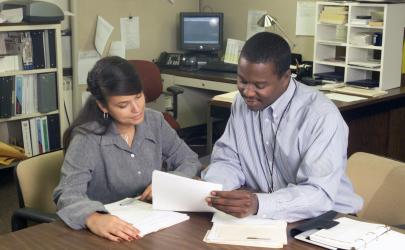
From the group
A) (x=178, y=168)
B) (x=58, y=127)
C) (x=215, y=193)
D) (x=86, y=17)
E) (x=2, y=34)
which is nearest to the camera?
(x=215, y=193)

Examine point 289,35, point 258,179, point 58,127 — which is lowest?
point 58,127

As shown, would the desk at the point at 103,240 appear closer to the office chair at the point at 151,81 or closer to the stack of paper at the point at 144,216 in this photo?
the stack of paper at the point at 144,216

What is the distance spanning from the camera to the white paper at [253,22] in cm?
505

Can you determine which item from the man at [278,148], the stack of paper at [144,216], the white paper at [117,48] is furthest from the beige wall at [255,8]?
the stack of paper at [144,216]

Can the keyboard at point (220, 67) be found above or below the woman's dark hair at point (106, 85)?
below

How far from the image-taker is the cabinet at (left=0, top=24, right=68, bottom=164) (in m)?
4.12

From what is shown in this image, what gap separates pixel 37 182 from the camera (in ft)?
7.06

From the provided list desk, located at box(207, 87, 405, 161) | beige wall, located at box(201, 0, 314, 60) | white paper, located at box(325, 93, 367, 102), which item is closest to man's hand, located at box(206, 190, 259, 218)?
desk, located at box(207, 87, 405, 161)

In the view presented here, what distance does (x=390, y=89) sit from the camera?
155 inches

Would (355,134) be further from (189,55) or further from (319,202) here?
(319,202)

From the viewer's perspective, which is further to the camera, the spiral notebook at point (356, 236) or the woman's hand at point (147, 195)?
the woman's hand at point (147, 195)

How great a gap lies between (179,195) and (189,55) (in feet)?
11.1

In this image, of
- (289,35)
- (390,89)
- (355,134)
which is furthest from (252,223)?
(289,35)

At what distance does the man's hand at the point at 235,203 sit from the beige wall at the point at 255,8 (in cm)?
320
